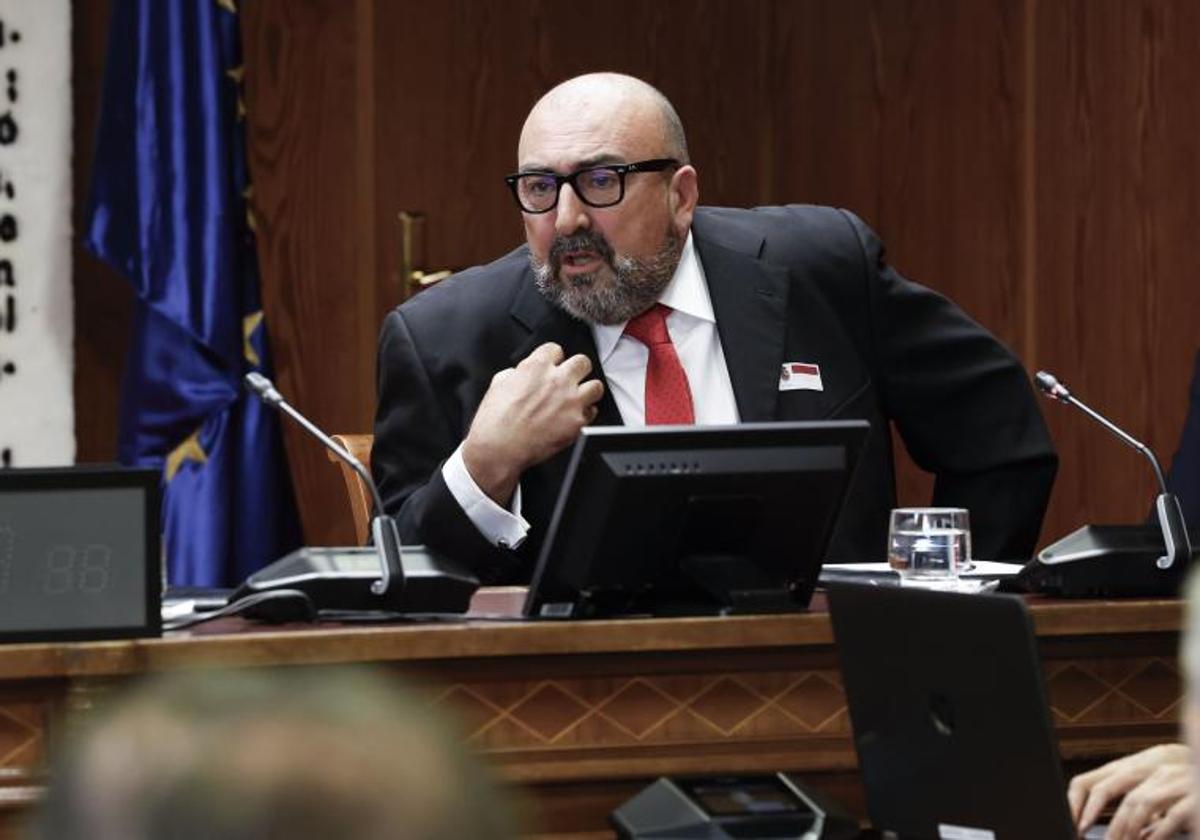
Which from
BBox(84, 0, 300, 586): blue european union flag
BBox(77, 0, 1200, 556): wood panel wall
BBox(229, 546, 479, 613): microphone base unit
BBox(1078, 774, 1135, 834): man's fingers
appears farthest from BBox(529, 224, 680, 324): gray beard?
BBox(77, 0, 1200, 556): wood panel wall

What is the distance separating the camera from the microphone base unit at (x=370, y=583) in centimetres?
258

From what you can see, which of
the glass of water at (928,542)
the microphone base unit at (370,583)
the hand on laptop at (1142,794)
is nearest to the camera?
the hand on laptop at (1142,794)

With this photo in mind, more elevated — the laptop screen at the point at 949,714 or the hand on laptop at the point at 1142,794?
the laptop screen at the point at 949,714

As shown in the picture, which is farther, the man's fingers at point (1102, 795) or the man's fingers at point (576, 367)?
the man's fingers at point (576, 367)

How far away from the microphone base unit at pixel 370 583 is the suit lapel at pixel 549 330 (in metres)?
0.87

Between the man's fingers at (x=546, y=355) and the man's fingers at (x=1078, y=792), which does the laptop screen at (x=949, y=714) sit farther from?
the man's fingers at (x=546, y=355)

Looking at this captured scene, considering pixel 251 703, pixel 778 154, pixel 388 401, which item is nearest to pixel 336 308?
pixel 778 154

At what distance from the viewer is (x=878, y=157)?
6.29 m

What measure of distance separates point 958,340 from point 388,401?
3.25 ft

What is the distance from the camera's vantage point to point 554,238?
3418 millimetres

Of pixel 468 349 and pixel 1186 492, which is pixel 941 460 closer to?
pixel 1186 492

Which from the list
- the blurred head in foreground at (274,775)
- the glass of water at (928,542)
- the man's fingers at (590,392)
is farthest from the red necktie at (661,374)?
the blurred head in foreground at (274,775)

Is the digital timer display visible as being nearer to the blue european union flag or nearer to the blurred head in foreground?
the blurred head in foreground

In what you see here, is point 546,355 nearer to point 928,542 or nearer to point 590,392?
point 590,392
